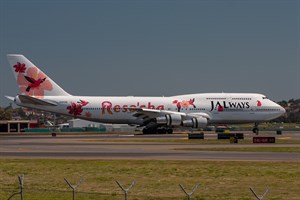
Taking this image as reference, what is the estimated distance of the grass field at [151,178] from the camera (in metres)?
23.8

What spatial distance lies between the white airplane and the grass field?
165ft

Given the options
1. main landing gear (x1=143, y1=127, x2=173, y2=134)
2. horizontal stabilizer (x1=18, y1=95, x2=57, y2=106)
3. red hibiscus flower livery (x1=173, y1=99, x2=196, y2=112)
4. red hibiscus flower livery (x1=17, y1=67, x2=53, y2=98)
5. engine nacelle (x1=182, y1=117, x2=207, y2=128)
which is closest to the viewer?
horizontal stabilizer (x1=18, y1=95, x2=57, y2=106)

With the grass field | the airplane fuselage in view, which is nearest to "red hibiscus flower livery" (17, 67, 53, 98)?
the airplane fuselage

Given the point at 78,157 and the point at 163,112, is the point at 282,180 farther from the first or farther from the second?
the point at 163,112

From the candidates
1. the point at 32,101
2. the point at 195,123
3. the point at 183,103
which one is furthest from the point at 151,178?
the point at 183,103

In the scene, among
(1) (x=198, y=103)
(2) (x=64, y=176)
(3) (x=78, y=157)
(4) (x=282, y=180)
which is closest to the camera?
(4) (x=282, y=180)

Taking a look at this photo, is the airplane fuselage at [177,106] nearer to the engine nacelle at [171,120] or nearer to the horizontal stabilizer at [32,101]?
the horizontal stabilizer at [32,101]

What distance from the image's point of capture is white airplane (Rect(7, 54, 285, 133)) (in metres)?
87.9

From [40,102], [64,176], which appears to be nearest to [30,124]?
[40,102]

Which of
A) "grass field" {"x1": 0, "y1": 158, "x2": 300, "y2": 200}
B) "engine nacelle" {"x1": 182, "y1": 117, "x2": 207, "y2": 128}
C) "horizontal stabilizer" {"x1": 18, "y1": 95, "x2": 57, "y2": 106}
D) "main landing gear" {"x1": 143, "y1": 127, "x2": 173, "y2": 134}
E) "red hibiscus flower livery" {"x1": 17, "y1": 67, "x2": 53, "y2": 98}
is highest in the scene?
"red hibiscus flower livery" {"x1": 17, "y1": 67, "x2": 53, "y2": 98}

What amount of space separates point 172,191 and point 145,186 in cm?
185

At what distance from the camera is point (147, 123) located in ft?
297

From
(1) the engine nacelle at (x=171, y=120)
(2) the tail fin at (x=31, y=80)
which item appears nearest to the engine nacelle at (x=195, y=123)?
(1) the engine nacelle at (x=171, y=120)

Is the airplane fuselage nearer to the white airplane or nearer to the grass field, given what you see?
the white airplane
